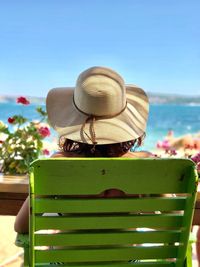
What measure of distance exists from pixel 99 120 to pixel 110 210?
0.33 m

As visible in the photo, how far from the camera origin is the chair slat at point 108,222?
3.68 ft

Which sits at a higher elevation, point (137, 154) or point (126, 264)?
point (137, 154)

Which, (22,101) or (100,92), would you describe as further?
(22,101)

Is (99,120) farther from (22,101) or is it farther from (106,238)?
(22,101)

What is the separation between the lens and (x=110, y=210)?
1.13 m

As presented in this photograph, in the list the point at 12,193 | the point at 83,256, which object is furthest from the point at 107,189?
the point at 12,193

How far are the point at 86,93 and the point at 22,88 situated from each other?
1006 inches

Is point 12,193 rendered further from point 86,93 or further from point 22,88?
point 22,88

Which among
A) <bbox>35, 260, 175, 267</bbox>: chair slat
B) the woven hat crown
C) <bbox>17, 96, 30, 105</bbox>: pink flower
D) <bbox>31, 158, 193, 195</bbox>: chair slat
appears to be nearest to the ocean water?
<bbox>17, 96, 30, 105</bbox>: pink flower

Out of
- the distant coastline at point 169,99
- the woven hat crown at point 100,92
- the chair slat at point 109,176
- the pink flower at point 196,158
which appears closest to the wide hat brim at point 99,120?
the woven hat crown at point 100,92

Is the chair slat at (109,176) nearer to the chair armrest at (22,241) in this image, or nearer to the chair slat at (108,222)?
the chair slat at (108,222)

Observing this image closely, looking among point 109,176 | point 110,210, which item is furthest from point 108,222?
point 109,176

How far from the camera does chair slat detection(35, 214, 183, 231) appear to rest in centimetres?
112

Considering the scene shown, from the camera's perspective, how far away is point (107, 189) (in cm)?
111
